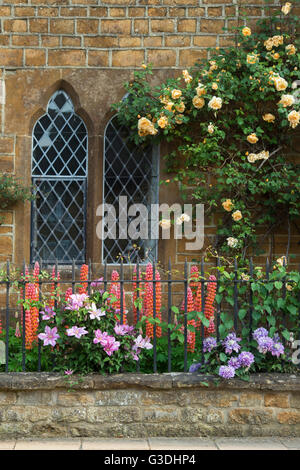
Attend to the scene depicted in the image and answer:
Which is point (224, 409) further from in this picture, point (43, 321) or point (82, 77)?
point (82, 77)

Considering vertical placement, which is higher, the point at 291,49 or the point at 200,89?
the point at 291,49

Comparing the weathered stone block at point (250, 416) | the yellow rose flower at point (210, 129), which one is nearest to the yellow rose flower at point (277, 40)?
the yellow rose flower at point (210, 129)

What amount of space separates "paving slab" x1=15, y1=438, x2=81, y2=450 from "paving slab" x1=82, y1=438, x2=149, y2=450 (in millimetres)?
74

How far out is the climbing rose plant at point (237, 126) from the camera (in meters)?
7.04

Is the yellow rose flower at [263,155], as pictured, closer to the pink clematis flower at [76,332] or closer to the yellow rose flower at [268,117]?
the yellow rose flower at [268,117]

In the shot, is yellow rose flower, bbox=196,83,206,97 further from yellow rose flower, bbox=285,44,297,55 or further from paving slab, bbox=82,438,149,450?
paving slab, bbox=82,438,149,450

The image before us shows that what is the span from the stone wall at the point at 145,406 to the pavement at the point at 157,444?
79 mm

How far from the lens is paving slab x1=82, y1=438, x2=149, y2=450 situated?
14.9 ft

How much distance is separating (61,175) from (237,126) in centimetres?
219

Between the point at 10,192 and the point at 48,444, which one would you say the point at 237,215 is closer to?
the point at 10,192

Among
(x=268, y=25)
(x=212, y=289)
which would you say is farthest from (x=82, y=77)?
(x=212, y=289)

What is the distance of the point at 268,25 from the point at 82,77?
2.27 m

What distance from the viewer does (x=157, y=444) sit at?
4.64 m

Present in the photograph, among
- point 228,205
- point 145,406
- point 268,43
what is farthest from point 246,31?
point 145,406
